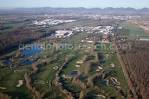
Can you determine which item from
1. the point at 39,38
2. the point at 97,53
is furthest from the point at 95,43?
the point at 39,38

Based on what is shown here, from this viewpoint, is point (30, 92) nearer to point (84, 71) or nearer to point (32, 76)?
point (32, 76)

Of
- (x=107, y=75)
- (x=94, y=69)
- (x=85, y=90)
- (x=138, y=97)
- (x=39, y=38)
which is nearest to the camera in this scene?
(x=138, y=97)

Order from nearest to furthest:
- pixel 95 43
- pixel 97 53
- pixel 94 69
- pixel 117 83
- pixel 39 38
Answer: pixel 117 83 < pixel 94 69 < pixel 97 53 < pixel 95 43 < pixel 39 38

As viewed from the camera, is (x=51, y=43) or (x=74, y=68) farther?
(x=51, y=43)

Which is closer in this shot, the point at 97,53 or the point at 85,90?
the point at 85,90

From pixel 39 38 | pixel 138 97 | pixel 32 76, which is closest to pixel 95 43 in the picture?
pixel 39 38

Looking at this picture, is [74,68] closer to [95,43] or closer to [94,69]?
[94,69]

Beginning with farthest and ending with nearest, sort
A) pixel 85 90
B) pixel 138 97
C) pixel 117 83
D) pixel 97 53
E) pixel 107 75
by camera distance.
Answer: pixel 97 53 → pixel 107 75 → pixel 117 83 → pixel 85 90 → pixel 138 97

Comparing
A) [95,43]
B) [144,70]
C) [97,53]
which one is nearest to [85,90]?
[144,70]

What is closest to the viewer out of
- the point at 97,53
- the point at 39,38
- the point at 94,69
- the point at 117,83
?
the point at 117,83
